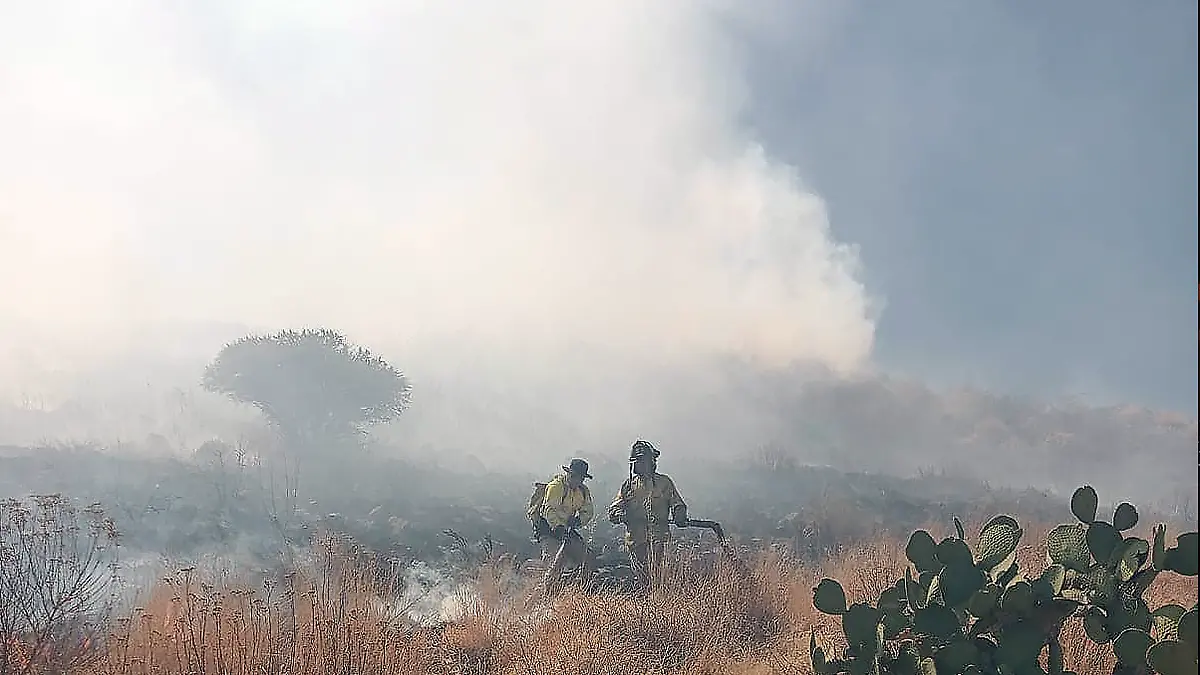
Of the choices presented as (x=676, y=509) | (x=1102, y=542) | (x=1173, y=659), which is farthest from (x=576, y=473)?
(x=1173, y=659)

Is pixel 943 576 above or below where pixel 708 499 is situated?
below

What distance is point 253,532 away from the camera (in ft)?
47.8

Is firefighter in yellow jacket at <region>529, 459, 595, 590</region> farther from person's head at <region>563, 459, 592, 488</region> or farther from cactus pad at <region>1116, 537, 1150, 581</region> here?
cactus pad at <region>1116, 537, 1150, 581</region>

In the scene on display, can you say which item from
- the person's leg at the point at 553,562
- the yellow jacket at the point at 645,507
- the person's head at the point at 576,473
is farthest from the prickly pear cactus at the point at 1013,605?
the person's head at the point at 576,473

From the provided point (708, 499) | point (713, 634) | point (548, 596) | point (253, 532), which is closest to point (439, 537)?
point (253, 532)

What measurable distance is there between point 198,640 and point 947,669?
4.74 m

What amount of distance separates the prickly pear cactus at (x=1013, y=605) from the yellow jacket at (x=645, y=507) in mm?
6220

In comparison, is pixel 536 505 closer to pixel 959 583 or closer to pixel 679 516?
pixel 679 516

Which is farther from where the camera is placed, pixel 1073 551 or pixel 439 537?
pixel 439 537

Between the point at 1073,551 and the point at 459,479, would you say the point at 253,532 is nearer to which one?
the point at 459,479

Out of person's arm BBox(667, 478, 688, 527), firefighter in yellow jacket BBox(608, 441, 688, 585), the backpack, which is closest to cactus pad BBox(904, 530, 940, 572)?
firefighter in yellow jacket BBox(608, 441, 688, 585)

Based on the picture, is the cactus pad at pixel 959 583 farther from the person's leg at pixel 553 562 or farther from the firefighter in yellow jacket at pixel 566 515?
the firefighter in yellow jacket at pixel 566 515

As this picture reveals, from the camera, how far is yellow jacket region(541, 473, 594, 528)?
10477 millimetres

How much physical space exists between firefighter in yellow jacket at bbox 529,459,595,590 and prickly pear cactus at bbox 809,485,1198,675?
651 centimetres
